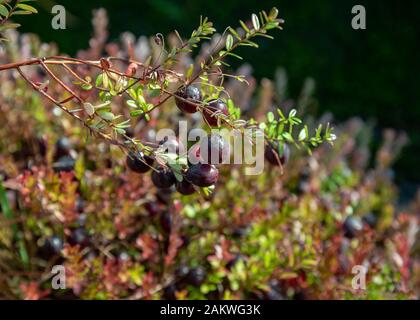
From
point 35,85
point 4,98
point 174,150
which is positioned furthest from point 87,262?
point 4,98

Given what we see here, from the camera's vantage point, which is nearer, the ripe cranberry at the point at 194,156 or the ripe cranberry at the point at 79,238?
the ripe cranberry at the point at 194,156

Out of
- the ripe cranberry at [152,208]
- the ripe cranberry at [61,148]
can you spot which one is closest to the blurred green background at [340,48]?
the ripe cranberry at [61,148]

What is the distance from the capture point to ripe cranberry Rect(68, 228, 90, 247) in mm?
1680

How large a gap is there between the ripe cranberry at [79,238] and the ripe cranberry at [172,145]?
0.57 metres

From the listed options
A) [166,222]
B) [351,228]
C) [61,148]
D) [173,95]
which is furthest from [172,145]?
[351,228]

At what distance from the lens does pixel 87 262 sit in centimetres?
160

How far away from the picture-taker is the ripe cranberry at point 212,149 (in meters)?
1.09

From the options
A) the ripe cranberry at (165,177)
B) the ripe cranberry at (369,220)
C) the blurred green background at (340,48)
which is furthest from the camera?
the blurred green background at (340,48)

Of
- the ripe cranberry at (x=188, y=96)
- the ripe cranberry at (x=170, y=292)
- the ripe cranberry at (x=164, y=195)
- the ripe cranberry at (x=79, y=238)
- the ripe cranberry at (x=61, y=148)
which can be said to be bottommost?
the ripe cranberry at (x=170, y=292)

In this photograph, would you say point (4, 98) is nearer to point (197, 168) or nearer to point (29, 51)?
point (29, 51)

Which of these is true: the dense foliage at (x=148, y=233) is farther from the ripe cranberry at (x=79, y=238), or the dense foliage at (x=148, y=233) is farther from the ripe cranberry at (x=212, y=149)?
the ripe cranberry at (x=212, y=149)

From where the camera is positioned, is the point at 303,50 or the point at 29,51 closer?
the point at 29,51

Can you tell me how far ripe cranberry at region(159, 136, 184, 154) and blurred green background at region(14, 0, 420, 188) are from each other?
315cm

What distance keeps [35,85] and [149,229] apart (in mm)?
911
